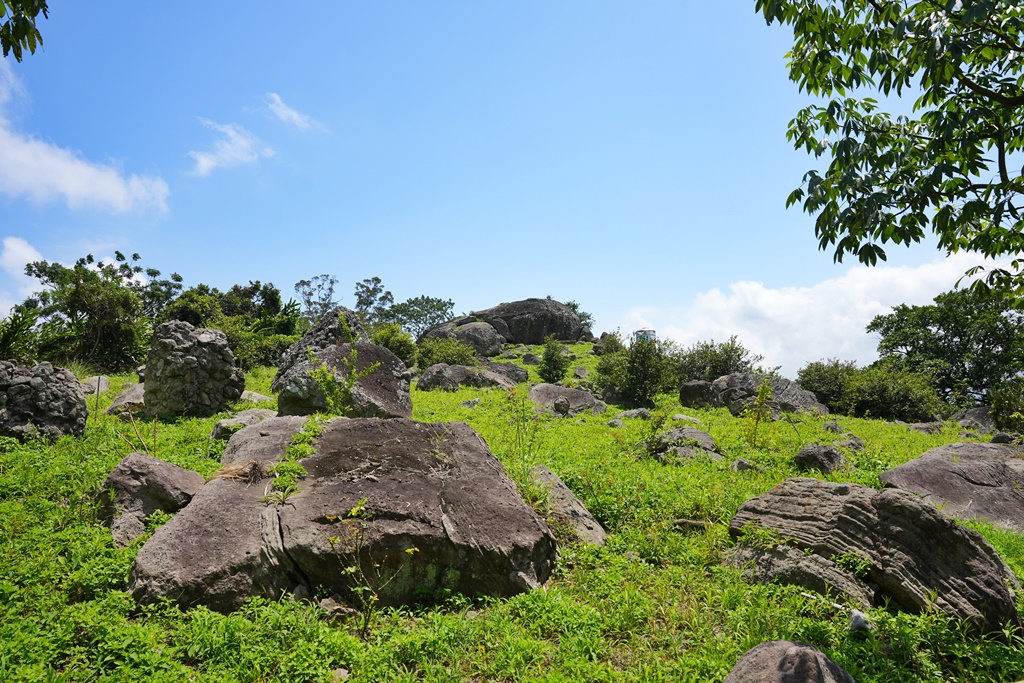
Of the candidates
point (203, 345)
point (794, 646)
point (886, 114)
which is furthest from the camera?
point (203, 345)

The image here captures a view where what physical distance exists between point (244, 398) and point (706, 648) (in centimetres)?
1279

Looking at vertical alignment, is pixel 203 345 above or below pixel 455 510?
above

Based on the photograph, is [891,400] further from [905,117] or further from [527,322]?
[527,322]

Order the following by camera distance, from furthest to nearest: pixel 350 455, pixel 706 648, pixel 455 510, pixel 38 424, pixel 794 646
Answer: pixel 38 424 → pixel 350 455 → pixel 455 510 → pixel 706 648 → pixel 794 646

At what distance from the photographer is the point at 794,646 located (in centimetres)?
383

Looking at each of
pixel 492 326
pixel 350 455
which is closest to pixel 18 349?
pixel 350 455

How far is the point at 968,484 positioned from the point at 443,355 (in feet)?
72.9

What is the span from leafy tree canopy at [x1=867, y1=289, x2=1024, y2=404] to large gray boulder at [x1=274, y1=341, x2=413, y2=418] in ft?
95.9

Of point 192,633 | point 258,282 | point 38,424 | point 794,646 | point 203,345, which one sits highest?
point 258,282

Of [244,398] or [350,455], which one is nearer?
[350,455]

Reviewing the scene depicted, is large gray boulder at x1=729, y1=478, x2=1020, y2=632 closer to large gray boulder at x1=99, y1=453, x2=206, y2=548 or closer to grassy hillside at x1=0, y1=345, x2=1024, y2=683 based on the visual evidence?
grassy hillside at x1=0, y1=345, x2=1024, y2=683

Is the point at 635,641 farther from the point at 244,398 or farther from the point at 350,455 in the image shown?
the point at 244,398

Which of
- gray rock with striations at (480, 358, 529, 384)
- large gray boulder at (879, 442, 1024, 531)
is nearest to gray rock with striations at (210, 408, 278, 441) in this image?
large gray boulder at (879, 442, 1024, 531)

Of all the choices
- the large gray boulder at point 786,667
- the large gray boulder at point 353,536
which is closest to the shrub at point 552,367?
the large gray boulder at point 353,536
